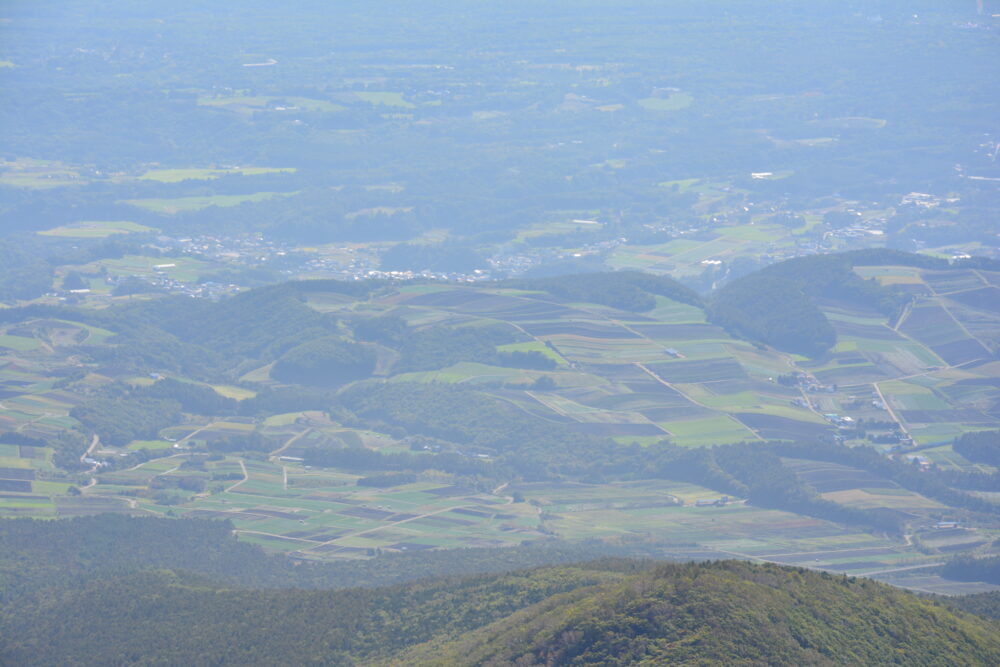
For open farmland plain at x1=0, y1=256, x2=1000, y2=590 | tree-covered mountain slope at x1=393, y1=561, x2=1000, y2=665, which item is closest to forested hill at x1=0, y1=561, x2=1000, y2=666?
tree-covered mountain slope at x1=393, y1=561, x2=1000, y2=665

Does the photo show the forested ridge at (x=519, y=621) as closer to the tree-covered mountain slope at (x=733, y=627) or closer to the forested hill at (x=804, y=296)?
the tree-covered mountain slope at (x=733, y=627)

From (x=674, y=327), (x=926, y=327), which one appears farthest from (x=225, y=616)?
(x=926, y=327)

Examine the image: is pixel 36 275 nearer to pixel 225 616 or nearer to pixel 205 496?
pixel 205 496

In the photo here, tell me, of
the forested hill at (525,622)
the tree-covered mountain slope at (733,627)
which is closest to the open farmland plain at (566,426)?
the forested hill at (525,622)

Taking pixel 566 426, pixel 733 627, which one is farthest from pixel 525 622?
pixel 566 426

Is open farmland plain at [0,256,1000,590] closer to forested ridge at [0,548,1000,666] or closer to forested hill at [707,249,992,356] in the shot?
forested hill at [707,249,992,356]

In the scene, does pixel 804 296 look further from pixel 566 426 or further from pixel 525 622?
pixel 525 622
